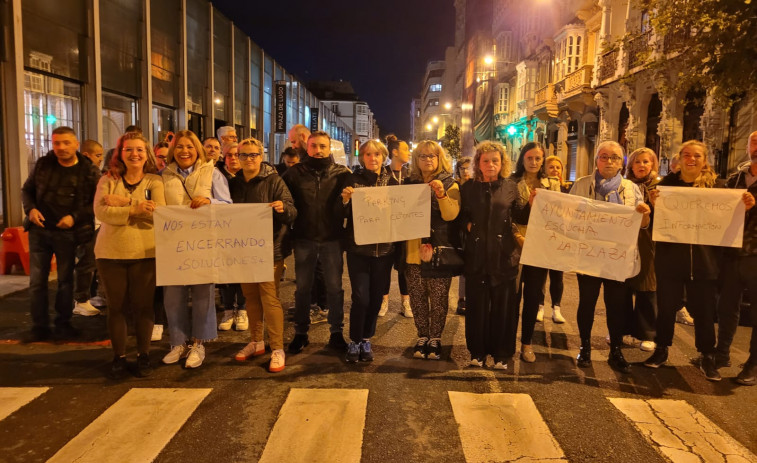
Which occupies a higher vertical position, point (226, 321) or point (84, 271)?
point (84, 271)

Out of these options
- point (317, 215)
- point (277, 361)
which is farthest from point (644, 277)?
point (277, 361)

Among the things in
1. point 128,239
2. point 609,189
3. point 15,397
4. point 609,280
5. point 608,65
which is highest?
point 608,65

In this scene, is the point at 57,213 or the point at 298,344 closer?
the point at 298,344

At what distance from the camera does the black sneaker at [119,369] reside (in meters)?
4.66

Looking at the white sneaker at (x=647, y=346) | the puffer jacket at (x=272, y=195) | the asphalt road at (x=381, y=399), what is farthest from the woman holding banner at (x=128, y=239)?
the white sneaker at (x=647, y=346)

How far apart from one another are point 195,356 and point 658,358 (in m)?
4.43

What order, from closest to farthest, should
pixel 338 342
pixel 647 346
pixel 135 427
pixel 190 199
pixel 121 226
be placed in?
pixel 135 427 < pixel 121 226 < pixel 190 199 < pixel 338 342 < pixel 647 346

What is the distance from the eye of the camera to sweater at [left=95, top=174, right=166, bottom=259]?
176 inches

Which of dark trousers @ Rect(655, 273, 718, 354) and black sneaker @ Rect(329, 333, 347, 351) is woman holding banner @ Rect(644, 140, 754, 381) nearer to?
dark trousers @ Rect(655, 273, 718, 354)

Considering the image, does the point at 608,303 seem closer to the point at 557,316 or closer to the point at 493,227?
the point at 493,227

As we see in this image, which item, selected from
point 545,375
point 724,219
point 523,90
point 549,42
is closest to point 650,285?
point 724,219

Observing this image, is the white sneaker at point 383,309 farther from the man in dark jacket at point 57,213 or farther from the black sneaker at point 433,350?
the man in dark jacket at point 57,213

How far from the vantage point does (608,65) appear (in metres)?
21.5

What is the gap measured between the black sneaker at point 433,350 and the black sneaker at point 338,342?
0.88 metres
